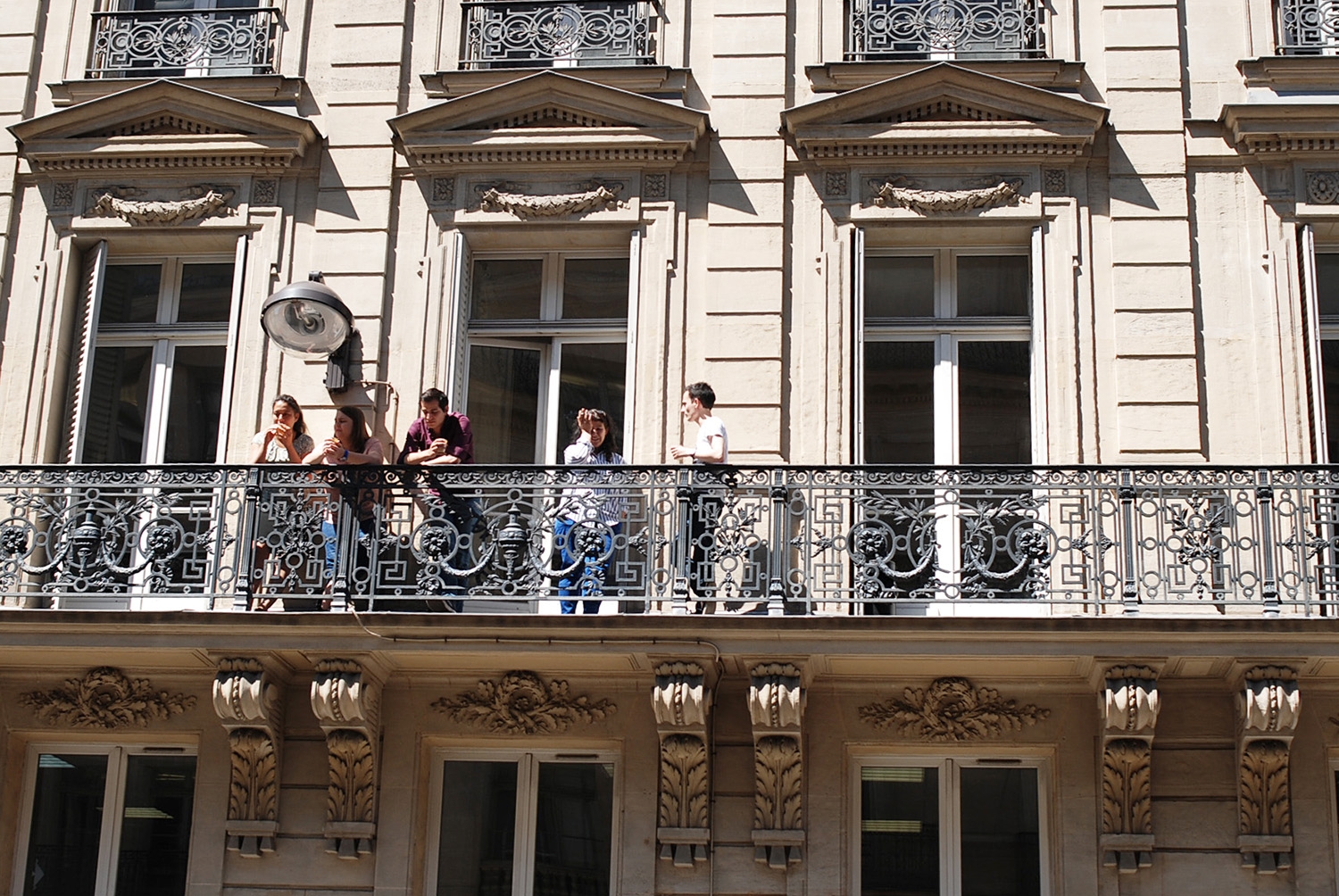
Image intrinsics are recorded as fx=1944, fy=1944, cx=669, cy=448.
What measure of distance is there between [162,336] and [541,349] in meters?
2.87

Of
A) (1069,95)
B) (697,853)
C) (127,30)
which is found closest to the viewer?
(697,853)

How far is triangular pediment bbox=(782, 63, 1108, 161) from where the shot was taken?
1403cm

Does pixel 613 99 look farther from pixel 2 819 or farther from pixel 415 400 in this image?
pixel 2 819

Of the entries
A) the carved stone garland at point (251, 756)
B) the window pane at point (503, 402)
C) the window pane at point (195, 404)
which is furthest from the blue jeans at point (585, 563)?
the window pane at point (195, 404)

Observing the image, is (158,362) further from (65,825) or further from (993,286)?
(993,286)

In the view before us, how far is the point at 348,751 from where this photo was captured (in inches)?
490

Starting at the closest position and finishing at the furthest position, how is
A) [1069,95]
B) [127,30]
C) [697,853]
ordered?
[697,853] → [1069,95] → [127,30]

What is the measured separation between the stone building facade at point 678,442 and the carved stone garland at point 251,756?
0.05m

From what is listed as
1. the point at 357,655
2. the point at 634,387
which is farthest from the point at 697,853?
the point at 634,387

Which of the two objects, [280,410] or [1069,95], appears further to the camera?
[1069,95]

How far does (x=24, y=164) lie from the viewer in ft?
48.5

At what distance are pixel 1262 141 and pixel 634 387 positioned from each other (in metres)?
4.85

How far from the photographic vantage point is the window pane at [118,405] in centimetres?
1432

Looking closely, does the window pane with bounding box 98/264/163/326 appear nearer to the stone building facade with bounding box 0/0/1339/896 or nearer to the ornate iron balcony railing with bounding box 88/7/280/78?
the stone building facade with bounding box 0/0/1339/896
